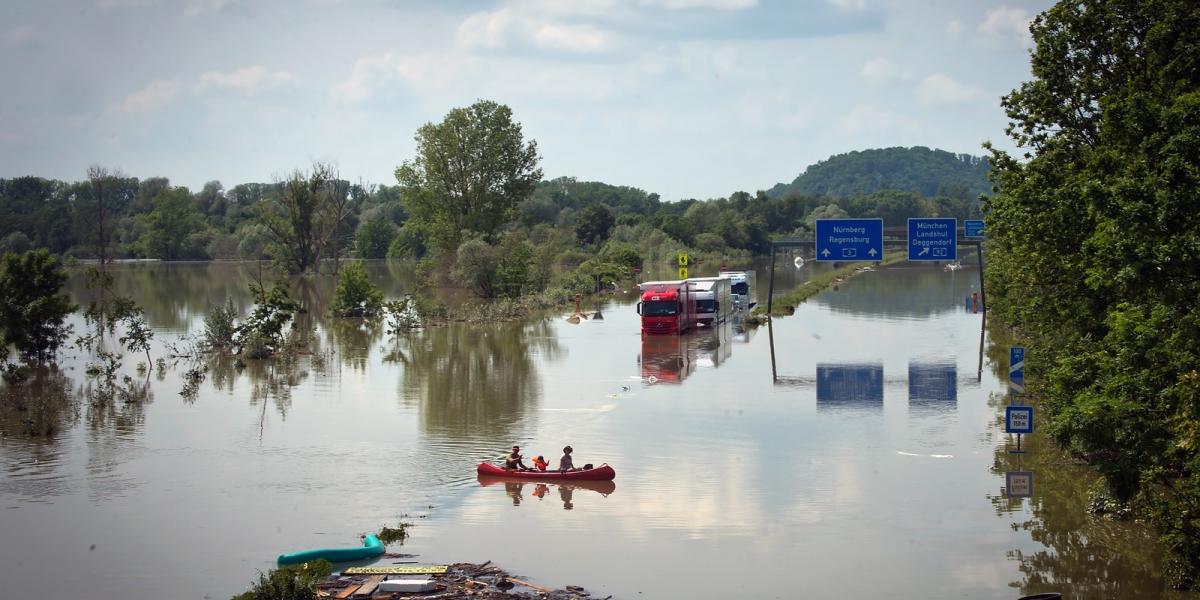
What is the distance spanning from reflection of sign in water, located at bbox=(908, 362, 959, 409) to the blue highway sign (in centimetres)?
1412

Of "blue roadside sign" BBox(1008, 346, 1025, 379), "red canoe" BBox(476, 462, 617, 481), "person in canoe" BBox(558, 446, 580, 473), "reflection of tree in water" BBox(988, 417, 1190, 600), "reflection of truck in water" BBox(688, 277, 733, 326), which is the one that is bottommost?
"reflection of tree in water" BBox(988, 417, 1190, 600)

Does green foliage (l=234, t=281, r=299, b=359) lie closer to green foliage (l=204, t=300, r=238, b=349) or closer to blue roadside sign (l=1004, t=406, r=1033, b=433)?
green foliage (l=204, t=300, r=238, b=349)

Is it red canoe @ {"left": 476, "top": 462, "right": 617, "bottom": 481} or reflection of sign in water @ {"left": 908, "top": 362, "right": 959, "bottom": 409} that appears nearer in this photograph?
red canoe @ {"left": 476, "top": 462, "right": 617, "bottom": 481}

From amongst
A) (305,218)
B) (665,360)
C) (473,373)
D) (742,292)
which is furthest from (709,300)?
(305,218)

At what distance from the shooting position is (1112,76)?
30047mm

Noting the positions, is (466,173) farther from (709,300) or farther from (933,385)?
(933,385)

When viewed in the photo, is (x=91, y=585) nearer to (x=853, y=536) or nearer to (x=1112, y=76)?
(x=853, y=536)

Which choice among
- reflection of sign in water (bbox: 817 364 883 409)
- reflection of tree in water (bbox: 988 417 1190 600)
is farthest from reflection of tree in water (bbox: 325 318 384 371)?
reflection of tree in water (bbox: 988 417 1190 600)

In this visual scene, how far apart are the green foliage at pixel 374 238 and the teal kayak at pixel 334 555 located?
512ft

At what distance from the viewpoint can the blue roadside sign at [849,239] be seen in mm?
61375

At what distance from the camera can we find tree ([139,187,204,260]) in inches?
6442

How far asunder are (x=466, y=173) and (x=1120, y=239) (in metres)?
84.0

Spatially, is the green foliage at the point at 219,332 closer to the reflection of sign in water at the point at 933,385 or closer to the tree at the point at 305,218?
the reflection of sign in water at the point at 933,385

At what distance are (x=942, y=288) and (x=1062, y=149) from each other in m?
71.3
